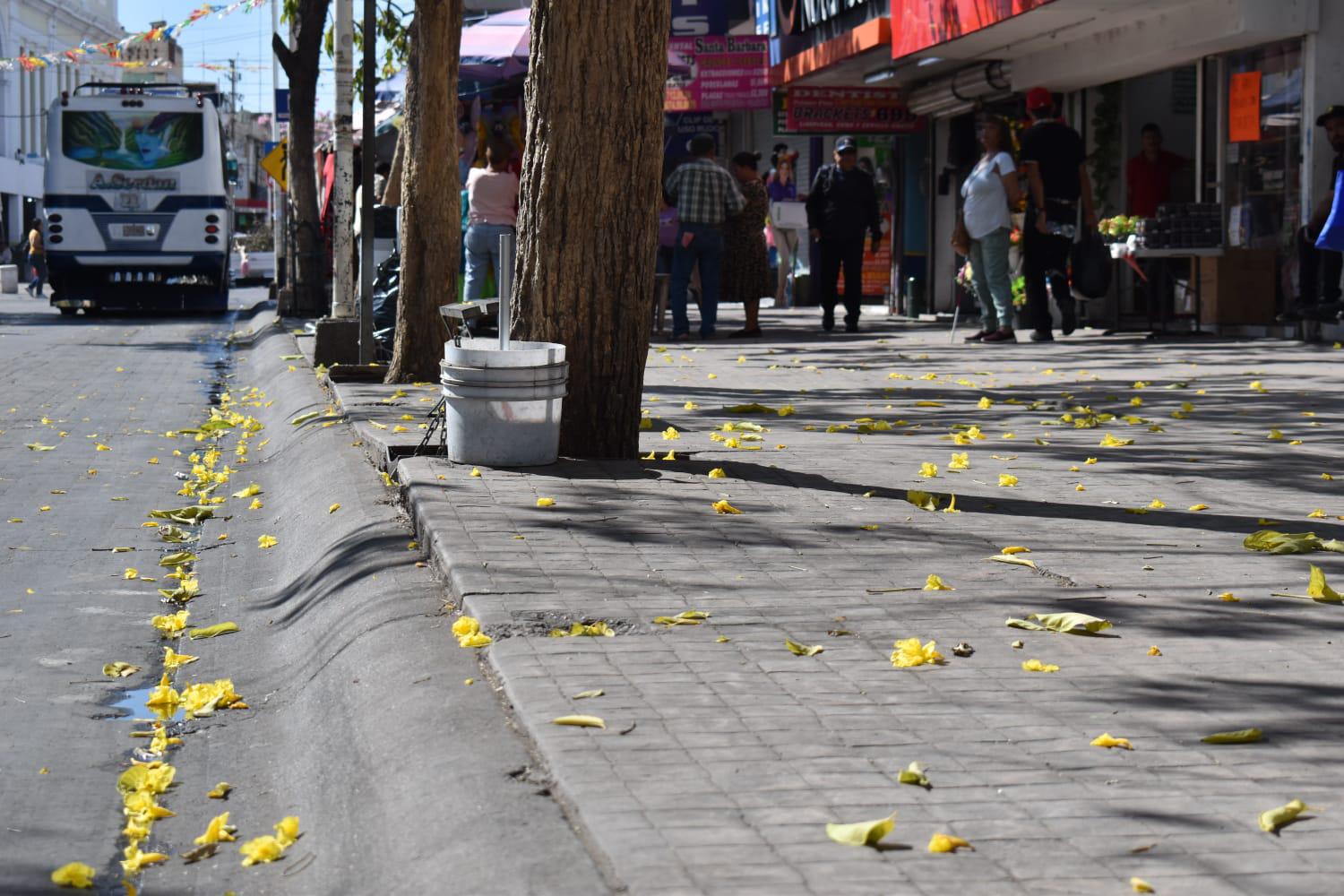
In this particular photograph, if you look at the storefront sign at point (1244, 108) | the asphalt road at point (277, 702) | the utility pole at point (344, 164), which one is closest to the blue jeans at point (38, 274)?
the utility pole at point (344, 164)

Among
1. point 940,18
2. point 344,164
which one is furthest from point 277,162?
point 344,164

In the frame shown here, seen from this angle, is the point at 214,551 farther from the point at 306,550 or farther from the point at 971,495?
the point at 971,495

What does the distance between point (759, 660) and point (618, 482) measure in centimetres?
289

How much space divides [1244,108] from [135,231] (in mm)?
16977

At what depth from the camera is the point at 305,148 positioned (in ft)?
76.0

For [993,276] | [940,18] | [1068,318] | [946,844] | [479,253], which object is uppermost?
[940,18]

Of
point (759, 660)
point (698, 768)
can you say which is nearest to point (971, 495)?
point (759, 660)

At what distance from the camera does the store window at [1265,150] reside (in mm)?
14914

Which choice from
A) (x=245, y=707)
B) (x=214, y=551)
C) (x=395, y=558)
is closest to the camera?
(x=245, y=707)

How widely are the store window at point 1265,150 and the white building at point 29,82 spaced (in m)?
59.2

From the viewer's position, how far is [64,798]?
13.2 feet

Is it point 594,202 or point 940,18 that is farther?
point 940,18

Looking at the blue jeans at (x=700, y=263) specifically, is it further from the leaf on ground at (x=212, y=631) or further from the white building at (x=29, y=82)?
the white building at (x=29, y=82)

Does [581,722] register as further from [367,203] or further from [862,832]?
[367,203]
